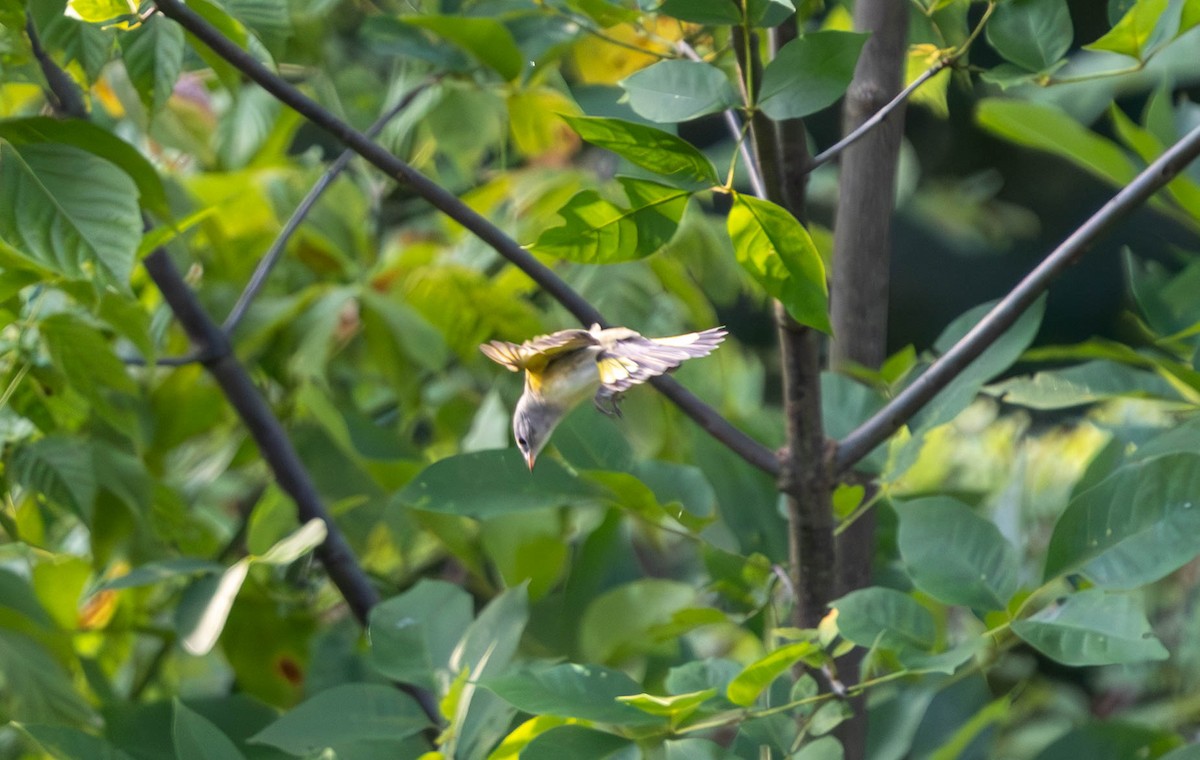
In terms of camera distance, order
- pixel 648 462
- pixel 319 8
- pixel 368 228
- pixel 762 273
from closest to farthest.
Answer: pixel 762 273, pixel 648 462, pixel 319 8, pixel 368 228

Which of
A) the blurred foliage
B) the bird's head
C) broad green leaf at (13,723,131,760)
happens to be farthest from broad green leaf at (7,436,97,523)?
the bird's head

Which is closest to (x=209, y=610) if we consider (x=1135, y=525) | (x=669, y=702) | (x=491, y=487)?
(x=491, y=487)

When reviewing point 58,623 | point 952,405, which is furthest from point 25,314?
point 952,405

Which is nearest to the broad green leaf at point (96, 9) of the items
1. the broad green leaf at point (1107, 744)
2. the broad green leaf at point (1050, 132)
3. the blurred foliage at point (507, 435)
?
the blurred foliage at point (507, 435)

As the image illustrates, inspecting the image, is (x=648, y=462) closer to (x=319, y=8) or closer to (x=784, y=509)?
(x=784, y=509)

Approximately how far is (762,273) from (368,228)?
18.2 inches

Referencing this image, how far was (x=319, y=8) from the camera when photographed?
613 mm

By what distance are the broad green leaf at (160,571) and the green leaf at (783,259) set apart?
0.93 ft

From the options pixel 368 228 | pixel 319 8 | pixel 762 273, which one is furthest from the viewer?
pixel 368 228

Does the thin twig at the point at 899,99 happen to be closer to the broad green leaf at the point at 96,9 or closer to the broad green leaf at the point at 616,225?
the broad green leaf at the point at 616,225

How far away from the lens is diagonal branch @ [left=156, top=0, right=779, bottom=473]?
0.35 metres

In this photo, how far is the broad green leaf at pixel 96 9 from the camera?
319 millimetres

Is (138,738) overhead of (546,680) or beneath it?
beneath

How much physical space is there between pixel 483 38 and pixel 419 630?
0.26 m
